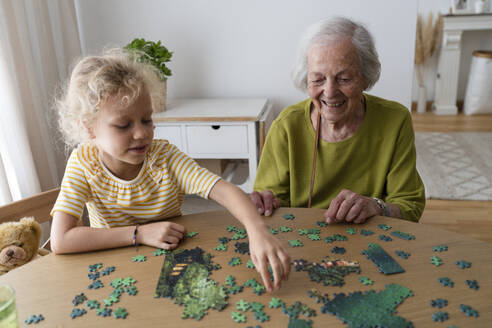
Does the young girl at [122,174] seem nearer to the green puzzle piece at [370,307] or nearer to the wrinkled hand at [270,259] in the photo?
the wrinkled hand at [270,259]

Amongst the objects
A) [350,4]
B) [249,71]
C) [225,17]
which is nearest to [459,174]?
[350,4]

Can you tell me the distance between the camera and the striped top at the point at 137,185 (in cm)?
134

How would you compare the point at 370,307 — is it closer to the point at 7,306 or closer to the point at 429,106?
the point at 7,306

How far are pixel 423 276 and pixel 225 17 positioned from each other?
279cm

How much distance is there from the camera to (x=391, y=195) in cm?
159

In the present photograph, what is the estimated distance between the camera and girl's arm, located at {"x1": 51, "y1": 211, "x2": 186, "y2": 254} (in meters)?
1.20

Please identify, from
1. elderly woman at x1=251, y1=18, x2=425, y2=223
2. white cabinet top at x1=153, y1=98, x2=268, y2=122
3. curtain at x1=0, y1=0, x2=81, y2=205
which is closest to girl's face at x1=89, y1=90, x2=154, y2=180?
elderly woman at x1=251, y1=18, x2=425, y2=223

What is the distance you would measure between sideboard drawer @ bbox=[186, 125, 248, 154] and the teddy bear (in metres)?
1.43

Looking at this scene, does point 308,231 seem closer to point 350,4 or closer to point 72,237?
point 72,237

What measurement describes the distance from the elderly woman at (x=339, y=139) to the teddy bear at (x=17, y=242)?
0.91m

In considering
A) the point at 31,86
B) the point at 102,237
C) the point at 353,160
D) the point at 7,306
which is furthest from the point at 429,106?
the point at 7,306

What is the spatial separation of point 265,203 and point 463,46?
559cm

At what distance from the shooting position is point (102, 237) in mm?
1217

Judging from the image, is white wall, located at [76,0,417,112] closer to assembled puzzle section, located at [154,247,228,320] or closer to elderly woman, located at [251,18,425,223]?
elderly woman, located at [251,18,425,223]
